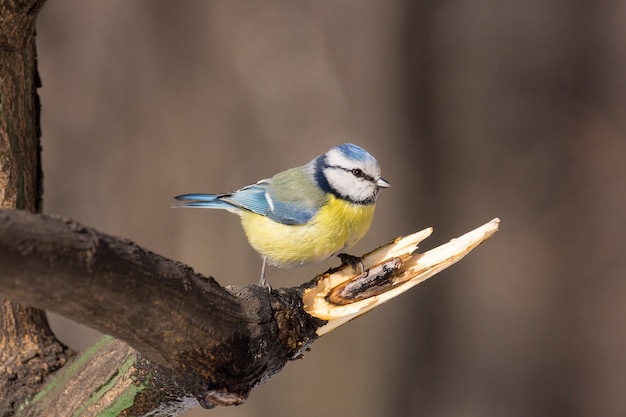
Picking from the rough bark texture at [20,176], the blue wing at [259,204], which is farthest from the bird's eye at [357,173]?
the rough bark texture at [20,176]

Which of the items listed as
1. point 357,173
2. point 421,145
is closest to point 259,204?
point 357,173

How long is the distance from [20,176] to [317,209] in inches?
24.1

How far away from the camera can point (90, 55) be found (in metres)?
2.69

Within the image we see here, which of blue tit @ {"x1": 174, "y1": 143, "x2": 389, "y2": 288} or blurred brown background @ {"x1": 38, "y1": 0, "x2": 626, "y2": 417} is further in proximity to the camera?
blurred brown background @ {"x1": 38, "y1": 0, "x2": 626, "y2": 417}

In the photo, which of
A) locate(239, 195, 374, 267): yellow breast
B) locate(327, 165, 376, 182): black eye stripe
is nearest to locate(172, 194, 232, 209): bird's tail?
locate(239, 195, 374, 267): yellow breast

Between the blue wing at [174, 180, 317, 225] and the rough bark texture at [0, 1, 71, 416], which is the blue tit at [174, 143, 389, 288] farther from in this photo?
the rough bark texture at [0, 1, 71, 416]

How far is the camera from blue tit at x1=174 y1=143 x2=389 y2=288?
4.94 ft

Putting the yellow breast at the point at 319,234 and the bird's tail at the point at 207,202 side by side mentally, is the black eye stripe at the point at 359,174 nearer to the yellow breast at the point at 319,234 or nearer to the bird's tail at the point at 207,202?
the yellow breast at the point at 319,234

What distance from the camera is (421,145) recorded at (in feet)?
8.13

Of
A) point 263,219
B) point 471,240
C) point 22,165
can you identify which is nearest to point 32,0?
point 22,165

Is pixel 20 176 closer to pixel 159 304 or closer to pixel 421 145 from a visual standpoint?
pixel 159 304

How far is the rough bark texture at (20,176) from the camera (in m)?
1.38

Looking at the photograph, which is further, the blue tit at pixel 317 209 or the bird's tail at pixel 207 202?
the bird's tail at pixel 207 202

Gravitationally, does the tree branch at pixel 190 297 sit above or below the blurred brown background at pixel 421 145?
below
